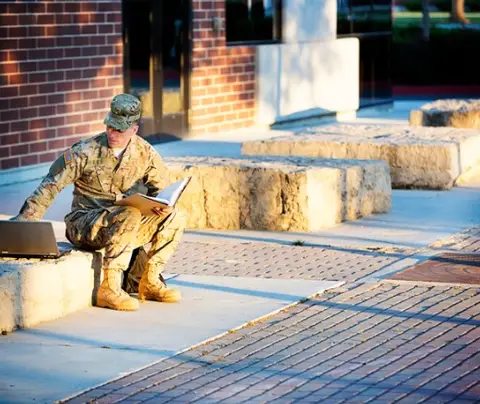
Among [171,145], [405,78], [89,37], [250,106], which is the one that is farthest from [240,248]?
[405,78]

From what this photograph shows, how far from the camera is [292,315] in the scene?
9000 mm

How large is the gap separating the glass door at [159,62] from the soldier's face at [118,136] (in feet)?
28.9

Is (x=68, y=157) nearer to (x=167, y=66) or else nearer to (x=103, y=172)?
(x=103, y=172)

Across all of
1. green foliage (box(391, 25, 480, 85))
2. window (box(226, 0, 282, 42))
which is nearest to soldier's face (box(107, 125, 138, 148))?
window (box(226, 0, 282, 42))

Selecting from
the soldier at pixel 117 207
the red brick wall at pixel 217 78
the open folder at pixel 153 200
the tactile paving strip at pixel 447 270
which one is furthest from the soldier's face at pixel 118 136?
the red brick wall at pixel 217 78

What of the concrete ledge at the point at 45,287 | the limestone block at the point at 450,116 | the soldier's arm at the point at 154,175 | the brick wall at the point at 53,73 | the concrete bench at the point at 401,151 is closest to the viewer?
the concrete ledge at the point at 45,287

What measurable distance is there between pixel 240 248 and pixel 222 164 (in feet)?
4.30

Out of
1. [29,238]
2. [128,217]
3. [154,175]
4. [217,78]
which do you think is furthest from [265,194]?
[217,78]

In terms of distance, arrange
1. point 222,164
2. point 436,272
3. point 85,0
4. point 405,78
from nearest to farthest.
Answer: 1. point 436,272
2. point 222,164
3. point 85,0
4. point 405,78

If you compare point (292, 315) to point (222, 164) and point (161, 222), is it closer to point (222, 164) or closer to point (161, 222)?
point (161, 222)

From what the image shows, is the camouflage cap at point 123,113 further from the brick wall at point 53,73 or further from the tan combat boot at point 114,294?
the brick wall at point 53,73

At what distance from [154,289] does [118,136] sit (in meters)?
0.99

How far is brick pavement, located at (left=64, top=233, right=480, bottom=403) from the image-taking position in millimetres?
7168

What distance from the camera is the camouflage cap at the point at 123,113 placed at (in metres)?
9.03
